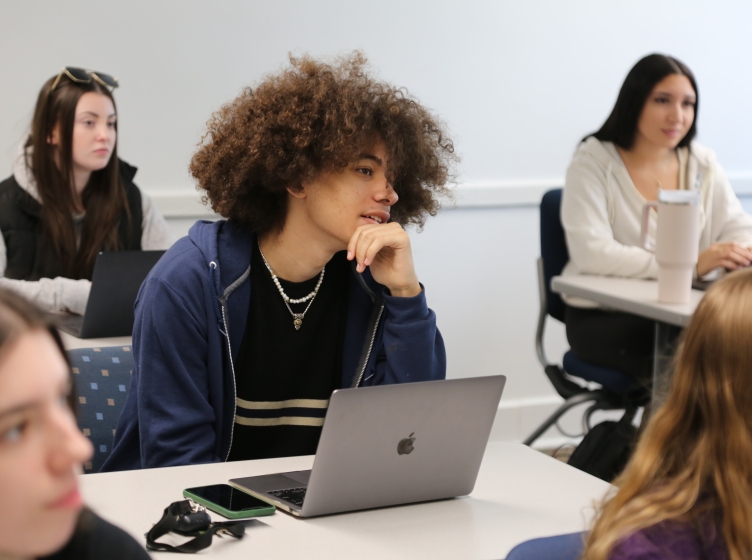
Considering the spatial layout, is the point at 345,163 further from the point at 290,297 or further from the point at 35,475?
the point at 35,475

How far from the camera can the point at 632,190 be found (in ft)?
10.2

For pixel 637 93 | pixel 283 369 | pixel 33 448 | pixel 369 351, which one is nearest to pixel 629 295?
pixel 637 93

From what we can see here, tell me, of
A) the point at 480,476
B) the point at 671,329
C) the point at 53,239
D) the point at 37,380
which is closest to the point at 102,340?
the point at 53,239

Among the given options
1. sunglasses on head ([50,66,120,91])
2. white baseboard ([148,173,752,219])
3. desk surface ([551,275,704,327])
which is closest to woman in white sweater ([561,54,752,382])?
desk surface ([551,275,704,327])

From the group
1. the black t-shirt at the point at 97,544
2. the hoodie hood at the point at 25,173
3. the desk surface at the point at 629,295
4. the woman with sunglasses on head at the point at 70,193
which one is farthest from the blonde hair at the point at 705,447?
the hoodie hood at the point at 25,173

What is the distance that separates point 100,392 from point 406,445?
0.77 meters

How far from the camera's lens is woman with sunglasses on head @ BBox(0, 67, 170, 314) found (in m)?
2.74

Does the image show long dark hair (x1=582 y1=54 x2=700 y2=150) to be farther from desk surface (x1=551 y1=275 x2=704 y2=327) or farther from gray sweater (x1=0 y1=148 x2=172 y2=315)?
gray sweater (x1=0 y1=148 x2=172 y2=315)

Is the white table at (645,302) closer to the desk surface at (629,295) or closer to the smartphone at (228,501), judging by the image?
the desk surface at (629,295)

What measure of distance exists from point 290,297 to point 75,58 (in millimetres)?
1800

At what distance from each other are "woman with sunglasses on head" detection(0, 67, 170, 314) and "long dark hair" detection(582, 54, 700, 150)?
1552mm

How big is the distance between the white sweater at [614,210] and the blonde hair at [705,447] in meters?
1.97

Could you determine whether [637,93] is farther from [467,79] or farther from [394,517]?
[394,517]

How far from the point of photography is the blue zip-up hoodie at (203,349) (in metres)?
1.56
